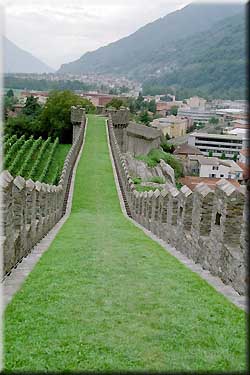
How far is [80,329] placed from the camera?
17.6 feet

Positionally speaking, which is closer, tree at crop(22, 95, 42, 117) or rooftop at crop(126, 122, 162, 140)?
rooftop at crop(126, 122, 162, 140)

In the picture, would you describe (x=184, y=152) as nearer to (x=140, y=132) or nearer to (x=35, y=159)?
(x=140, y=132)

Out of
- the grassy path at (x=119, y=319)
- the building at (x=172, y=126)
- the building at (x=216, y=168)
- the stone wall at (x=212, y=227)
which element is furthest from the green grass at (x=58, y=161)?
the building at (x=172, y=126)

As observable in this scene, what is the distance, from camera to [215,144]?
9069 cm

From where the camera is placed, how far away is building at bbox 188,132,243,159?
286ft

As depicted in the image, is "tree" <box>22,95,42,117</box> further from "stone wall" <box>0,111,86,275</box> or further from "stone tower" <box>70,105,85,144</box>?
"stone wall" <box>0,111,86,275</box>

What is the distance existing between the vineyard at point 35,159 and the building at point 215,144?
4470 centimetres

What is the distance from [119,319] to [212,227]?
10.9ft

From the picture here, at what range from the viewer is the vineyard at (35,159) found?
3878 centimetres

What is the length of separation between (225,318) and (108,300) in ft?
4.46

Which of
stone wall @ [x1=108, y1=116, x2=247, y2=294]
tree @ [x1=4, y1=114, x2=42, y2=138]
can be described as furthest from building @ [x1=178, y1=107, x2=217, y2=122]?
stone wall @ [x1=108, y1=116, x2=247, y2=294]

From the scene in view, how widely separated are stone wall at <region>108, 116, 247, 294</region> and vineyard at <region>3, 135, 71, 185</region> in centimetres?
2483

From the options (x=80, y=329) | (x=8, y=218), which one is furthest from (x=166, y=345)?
(x=8, y=218)

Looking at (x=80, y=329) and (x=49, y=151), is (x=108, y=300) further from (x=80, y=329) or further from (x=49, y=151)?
(x=49, y=151)
